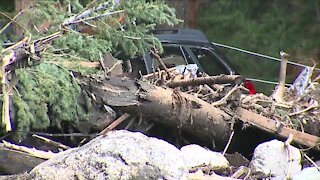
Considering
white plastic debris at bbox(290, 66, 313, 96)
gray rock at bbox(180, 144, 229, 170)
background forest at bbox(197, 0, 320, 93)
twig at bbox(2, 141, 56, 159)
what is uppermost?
white plastic debris at bbox(290, 66, 313, 96)

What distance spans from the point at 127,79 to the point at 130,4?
1.16 m

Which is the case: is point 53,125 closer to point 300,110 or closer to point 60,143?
point 60,143

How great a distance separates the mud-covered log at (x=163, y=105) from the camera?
5.95 m

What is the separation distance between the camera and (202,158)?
19.2 feet

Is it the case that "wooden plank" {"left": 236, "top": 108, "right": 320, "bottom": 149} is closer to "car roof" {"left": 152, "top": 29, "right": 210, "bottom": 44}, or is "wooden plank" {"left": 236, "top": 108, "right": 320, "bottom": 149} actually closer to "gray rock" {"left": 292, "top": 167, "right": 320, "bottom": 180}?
"gray rock" {"left": 292, "top": 167, "right": 320, "bottom": 180}

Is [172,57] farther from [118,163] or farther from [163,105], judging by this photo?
[118,163]

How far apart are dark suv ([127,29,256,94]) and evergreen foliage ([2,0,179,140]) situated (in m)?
0.75

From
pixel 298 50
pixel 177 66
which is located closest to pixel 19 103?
pixel 177 66

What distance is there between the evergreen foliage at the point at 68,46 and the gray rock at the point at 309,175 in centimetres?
200

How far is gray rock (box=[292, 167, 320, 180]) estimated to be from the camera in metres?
5.89

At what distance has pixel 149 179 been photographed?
4.73 m

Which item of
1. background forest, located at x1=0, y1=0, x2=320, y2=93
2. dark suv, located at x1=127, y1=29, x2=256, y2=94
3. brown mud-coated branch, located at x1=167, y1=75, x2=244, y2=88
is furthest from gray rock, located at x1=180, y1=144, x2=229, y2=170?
background forest, located at x1=0, y1=0, x2=320, y2=93

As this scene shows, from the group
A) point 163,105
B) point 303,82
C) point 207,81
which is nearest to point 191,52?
point 303,82

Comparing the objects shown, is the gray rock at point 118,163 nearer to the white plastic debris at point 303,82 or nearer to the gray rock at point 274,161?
the gray rock at point 274,161
